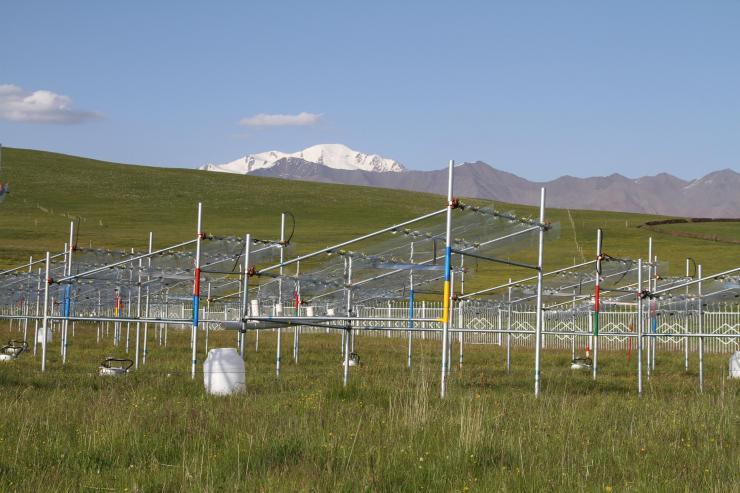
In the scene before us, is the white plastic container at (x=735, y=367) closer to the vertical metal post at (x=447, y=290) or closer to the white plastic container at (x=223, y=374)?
the vertical metal post at (x=447, y=290)

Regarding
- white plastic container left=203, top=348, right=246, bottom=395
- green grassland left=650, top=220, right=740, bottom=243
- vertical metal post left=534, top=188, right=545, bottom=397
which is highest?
green grassland left=650, top=220, right=740, bottom=243

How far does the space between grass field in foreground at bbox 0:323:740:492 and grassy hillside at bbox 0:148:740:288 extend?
4850 cm

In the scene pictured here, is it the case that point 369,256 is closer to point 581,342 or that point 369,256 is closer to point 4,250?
point 581,342

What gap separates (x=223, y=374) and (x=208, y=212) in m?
78.8

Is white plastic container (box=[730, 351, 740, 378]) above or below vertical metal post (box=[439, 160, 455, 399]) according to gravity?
below

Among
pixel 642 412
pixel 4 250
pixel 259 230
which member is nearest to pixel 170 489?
pixel 642 412

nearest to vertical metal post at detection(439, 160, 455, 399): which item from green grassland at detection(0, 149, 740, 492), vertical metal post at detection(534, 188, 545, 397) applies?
green grassland at detection(0, 149, 740, 492)

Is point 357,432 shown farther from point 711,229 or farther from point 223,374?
point 711,229

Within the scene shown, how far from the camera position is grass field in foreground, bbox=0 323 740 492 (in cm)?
724

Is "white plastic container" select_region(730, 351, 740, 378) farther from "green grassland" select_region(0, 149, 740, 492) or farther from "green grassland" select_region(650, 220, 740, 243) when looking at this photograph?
"green grassland" select_region(650, 220, 740, 243)

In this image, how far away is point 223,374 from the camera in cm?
1418

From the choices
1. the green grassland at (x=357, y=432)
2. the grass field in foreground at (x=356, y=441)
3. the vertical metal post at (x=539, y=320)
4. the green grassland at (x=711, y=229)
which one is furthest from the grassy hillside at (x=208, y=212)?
the grass field in foreground at (x=356, y=441)

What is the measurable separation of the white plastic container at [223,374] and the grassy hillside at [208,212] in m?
46.0

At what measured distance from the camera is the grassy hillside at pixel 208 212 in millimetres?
71875
